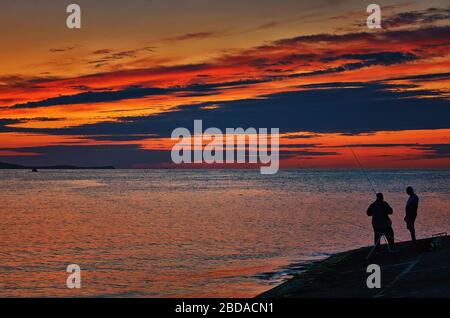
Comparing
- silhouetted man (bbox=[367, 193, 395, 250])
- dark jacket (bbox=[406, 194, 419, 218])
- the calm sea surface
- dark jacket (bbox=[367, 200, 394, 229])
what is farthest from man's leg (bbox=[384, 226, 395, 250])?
the calm sea surface

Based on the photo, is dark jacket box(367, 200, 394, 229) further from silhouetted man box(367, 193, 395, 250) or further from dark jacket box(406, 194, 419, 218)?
dark jacket box(406, 194, 419, 218)

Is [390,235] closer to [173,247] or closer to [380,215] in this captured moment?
[380,215]

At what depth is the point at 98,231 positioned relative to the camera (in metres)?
45.4

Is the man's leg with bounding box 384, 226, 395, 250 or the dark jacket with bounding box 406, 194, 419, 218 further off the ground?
the dark jacket with bounding box 406, 194, 419, 218

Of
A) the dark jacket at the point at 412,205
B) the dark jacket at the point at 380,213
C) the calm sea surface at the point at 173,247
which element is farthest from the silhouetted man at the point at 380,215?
the calm sea surface at the point at 173,247

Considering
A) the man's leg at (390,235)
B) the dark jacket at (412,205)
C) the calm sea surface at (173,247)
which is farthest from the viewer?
the calm sea surface at (173,247)

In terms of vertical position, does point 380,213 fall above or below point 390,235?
above

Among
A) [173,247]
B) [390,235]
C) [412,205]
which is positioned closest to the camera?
[390,235]

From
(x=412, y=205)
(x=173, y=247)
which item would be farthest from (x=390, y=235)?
(x=173, y=247)

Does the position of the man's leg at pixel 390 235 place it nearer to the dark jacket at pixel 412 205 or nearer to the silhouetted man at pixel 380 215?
the silhouetted man at pixel 380 215

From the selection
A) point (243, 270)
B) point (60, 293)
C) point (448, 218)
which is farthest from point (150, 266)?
point (448, 218)

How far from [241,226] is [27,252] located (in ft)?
61.0

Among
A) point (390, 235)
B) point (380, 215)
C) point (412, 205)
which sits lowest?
point (390, 235)
